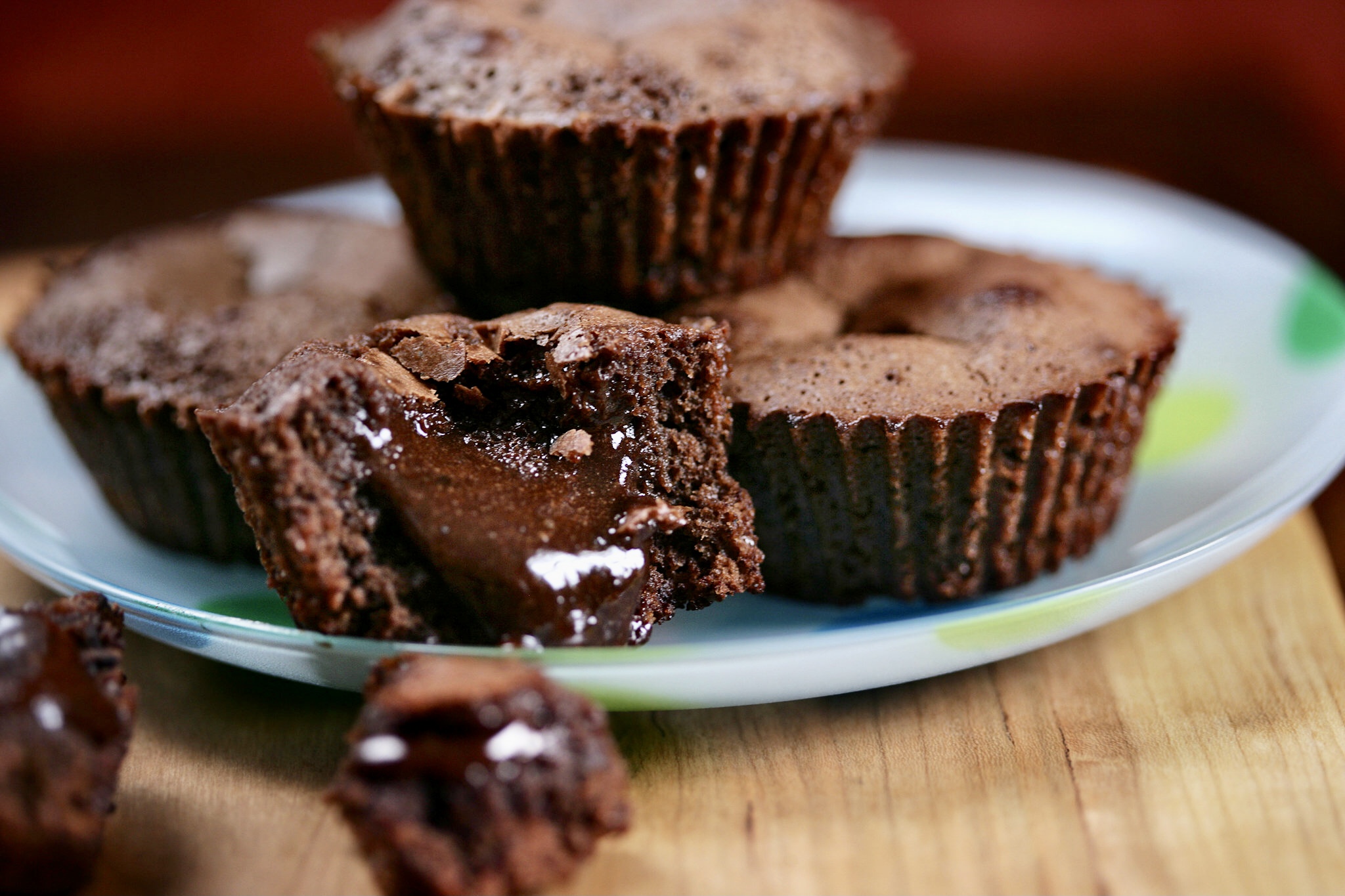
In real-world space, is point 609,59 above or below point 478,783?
above

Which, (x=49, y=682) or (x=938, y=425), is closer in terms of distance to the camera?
(x=49, y=682)

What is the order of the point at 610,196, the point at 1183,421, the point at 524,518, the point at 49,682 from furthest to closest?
the point at 1183,421 → the point at 610,196 → the point at 524,518 → the point at 49,682

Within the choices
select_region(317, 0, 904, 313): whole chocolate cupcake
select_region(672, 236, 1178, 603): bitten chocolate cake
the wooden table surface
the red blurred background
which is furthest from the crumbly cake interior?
the red blurred background

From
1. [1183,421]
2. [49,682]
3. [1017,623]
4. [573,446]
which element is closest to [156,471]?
[49,682]

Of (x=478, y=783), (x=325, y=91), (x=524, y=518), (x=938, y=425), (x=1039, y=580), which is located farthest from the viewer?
(x=325, y=91)

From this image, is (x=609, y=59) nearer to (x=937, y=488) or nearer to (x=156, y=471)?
(x=937, y=488)

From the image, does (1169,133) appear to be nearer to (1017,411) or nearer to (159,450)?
(1017,411)
